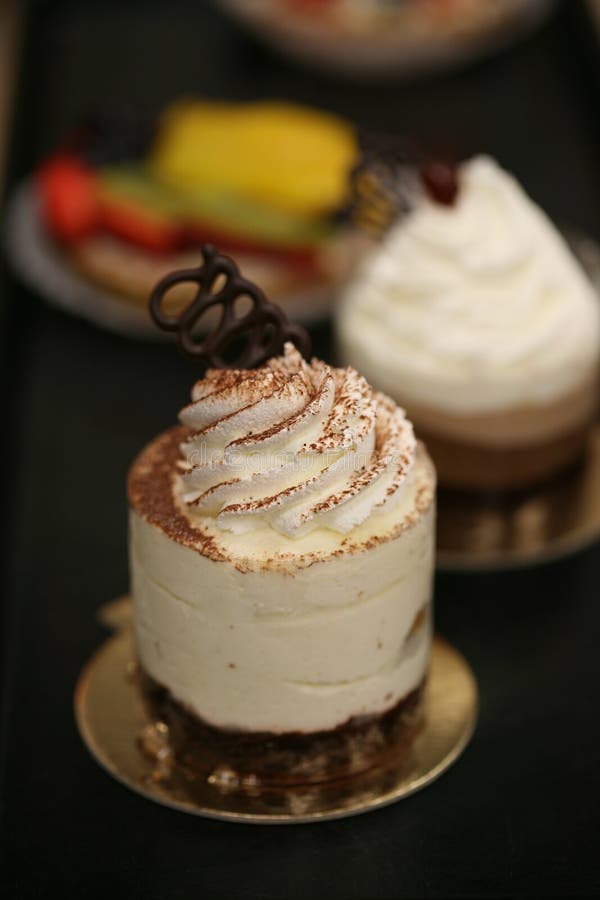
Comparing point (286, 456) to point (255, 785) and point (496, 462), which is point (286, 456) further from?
point (496, 462)

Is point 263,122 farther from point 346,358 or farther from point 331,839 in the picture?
point 331,839

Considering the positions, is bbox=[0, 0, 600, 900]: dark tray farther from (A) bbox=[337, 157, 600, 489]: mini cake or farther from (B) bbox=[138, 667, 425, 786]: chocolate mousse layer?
(A) bbox=[337, 157, 600, 489]: mini cake

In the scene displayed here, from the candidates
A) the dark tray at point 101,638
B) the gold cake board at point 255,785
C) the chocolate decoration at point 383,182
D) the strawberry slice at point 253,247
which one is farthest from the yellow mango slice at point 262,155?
the gold cake board at point 255,785

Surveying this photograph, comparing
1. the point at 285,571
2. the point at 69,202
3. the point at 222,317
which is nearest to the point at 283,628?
the point at 285,571

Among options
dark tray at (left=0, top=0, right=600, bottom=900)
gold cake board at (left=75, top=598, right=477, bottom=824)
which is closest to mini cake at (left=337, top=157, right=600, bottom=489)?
dark tray at (left=0, top=0, right=600, bottom=900)

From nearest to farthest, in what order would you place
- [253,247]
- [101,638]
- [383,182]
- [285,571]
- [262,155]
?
[285,571] → [101,638] → [383,182] → [253,247] → [262,155]

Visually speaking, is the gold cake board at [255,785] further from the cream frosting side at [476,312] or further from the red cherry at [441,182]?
the red cherry at [441,182]
